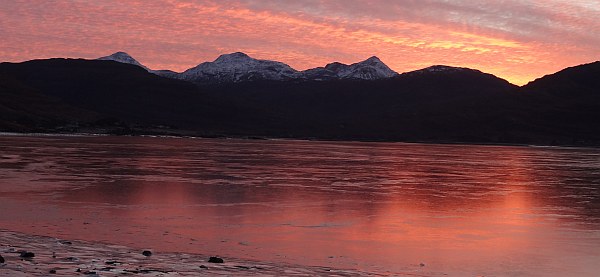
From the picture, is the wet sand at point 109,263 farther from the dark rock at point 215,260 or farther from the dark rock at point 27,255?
the dark rock at point 215,260

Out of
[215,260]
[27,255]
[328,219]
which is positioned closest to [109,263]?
[27,255]

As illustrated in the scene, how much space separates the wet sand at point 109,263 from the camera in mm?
13869

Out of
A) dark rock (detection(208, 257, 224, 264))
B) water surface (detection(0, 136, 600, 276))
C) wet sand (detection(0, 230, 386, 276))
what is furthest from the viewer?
water surface (detection(0, 136, 600, 276))

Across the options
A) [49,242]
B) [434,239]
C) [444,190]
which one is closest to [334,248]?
[434,239]

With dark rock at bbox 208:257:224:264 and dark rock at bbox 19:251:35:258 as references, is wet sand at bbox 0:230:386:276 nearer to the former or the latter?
dark rock at bbox 19:251:35:258

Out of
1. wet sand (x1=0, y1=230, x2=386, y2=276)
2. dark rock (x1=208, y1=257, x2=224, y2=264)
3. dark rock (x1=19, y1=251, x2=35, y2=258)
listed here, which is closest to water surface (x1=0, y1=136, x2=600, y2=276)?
wet sand (x1=0, y1=230, x2=386, y2=276)

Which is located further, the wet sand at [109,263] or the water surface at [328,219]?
the water surface at [328,219]

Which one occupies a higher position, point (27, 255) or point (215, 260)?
point (27, 255)

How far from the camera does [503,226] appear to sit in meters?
26.1

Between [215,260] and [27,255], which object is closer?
[27,255]

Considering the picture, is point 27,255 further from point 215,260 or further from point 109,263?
point 215,260

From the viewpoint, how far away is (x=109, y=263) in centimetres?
1489

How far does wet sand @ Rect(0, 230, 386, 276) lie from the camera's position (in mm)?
13869

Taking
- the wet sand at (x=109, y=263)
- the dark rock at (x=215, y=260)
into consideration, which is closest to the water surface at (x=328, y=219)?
the wet sand at (x=109, y=263)
